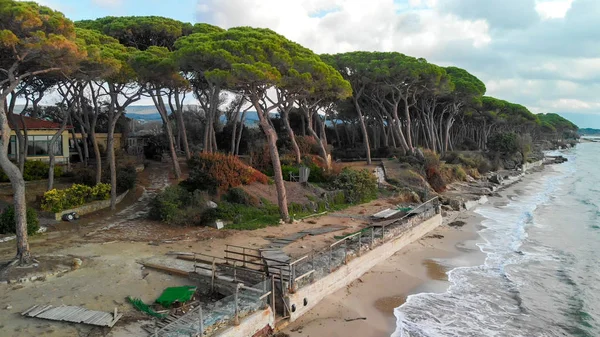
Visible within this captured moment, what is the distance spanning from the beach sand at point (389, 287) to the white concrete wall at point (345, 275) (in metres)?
0.17

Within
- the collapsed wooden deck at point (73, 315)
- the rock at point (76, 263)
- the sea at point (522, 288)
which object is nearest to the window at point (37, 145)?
the rock at point (76, 263)

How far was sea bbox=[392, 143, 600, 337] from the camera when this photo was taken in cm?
1250

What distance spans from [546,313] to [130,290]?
474 inches

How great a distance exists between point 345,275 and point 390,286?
1.74 meters

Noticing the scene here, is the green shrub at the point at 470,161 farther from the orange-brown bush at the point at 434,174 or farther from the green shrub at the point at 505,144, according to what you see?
the orange-brown bush at the point at 434,174

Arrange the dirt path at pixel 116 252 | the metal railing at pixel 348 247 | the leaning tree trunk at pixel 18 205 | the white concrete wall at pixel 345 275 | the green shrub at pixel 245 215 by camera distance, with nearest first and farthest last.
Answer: the dirt path at pixel 116 252, the white concrete wall at pixel 345 275, the leaning tree trunk at pixel 18 205, the metal railing at pixel 348 247, the green shrub at pixel 245 215

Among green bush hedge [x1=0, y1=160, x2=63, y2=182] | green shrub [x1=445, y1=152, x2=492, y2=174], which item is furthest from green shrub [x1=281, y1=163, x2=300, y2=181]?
green shrub [x1=445, y1=152, x2=492, y2=174]

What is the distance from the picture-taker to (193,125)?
4497 centimetres

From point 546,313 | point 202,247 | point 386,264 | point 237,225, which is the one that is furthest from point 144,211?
point 546,313

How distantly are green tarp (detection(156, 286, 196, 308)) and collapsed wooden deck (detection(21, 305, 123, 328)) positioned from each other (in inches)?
42.2

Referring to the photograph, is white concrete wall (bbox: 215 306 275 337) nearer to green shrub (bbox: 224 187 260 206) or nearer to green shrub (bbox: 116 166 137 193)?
green shrub (bbox: 224 187 260 206)

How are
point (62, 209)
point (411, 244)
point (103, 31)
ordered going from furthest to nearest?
point (103, 31), point (411, 244), point (62, 209)

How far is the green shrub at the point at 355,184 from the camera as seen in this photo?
25.6 m

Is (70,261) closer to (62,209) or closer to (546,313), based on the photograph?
(62,209)
